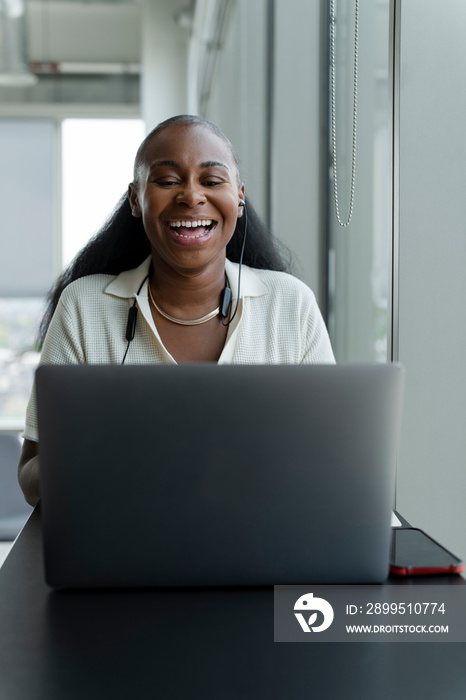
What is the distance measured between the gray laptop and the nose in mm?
736

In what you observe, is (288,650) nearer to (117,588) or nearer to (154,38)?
Result: (117,588)

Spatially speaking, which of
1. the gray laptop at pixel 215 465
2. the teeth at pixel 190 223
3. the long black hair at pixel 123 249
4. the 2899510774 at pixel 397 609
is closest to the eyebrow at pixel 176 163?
the teeth at pixel 190 223

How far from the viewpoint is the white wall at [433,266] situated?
1.30 meters

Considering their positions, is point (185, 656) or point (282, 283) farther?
point (282, 283)

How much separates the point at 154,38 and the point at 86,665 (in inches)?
232

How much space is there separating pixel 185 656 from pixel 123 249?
109cm

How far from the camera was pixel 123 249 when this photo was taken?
1.68 metres

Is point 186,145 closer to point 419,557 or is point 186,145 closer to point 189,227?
point 189,227

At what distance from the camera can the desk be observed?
678mm

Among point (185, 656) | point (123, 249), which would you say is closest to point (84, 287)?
point (123, 249)

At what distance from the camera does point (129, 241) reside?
5.52ft

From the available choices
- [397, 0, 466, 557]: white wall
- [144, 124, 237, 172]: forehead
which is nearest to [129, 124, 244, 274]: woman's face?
[144, 124, 237, 172]: forehead

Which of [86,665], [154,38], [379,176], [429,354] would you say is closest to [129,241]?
[379,176]

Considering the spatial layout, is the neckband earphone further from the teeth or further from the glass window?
the glass window
